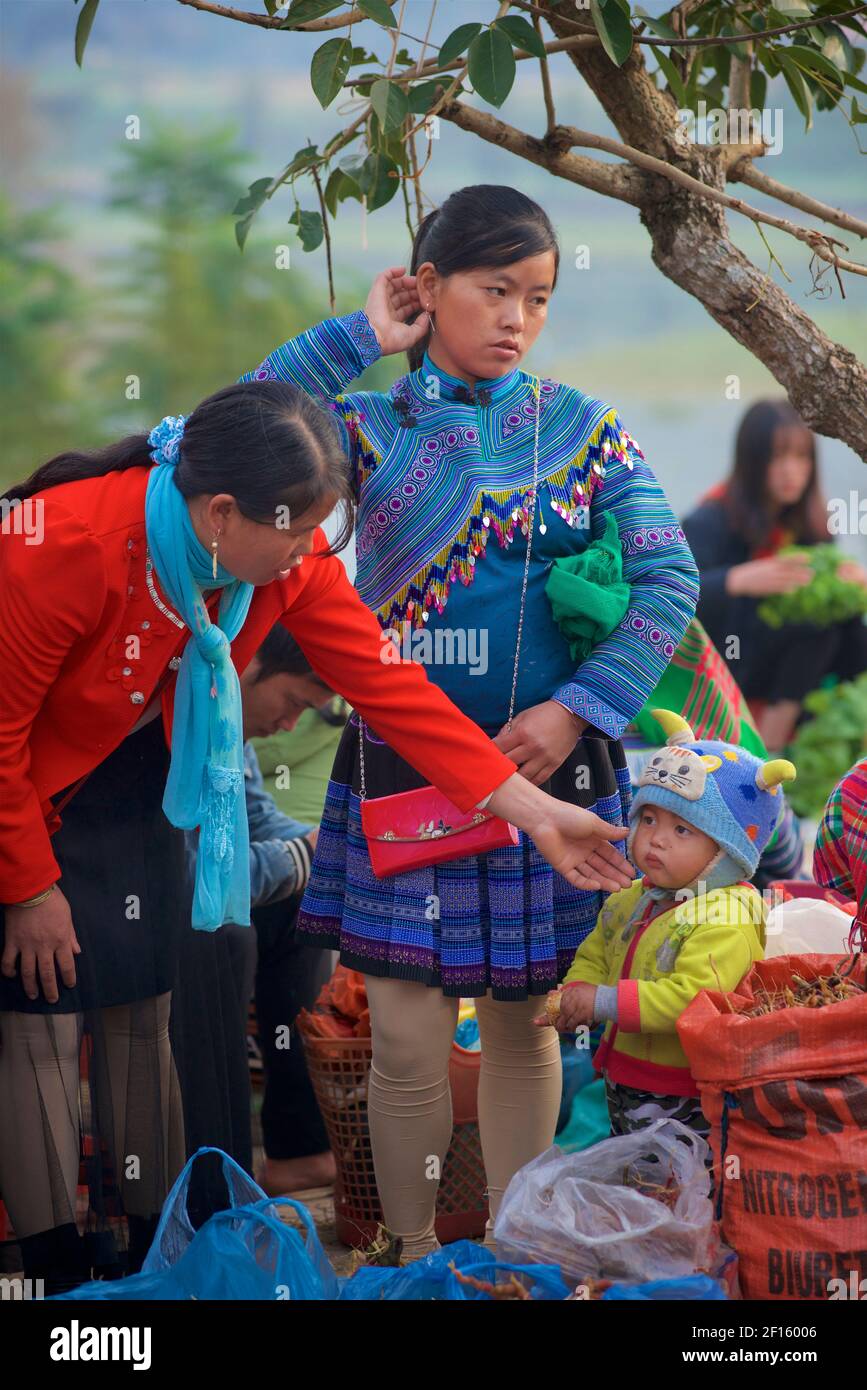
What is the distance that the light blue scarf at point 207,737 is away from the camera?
2.03 metres

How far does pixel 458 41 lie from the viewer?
2.24 meters

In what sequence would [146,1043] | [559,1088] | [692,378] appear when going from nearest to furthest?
[146,1043], [559,1088], [692,378]

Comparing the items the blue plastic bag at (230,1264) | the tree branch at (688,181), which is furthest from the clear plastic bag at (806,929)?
the tree branch at (688,181)

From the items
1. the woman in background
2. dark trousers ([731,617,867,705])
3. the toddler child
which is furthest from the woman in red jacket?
dark trousers ([731,617,867,705])

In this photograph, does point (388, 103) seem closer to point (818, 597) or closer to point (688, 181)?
point (688, 181)

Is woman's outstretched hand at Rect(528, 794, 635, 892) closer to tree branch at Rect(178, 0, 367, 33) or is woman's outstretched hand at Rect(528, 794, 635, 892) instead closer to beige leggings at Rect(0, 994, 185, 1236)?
beige leggings at Rect(0, 994, 185, 1236)

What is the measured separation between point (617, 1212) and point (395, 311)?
4.51 ft

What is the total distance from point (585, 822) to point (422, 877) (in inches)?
10.7

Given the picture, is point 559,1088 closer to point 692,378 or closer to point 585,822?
point 585,822

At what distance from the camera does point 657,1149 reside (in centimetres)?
206

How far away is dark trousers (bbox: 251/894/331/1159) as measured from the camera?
2.97m

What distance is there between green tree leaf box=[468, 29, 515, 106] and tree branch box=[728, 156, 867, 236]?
1.97 feet

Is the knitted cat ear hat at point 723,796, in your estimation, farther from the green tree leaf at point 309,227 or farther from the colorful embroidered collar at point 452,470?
the green tree leaf at point 309,227
